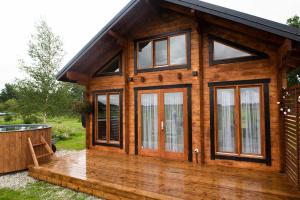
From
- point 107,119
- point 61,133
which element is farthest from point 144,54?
point 61,133

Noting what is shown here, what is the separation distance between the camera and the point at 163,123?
614 cm

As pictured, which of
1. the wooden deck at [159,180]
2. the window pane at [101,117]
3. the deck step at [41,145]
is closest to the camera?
the wooden deck at [159,180]

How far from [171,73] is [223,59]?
1543mm

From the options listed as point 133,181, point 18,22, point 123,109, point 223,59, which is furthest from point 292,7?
point 18,22

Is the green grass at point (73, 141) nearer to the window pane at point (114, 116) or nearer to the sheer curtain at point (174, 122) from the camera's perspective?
the window pane at point (114, 116)

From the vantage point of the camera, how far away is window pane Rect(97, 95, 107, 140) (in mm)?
7422

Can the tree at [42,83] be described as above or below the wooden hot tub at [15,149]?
above

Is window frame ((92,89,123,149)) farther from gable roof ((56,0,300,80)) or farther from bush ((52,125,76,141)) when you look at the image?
bush ((52,125,76,141))

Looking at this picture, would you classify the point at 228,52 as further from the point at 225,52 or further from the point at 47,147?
the point at 47,147

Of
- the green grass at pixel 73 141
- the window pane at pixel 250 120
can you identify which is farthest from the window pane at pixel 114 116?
the window pane at pixel 250 120

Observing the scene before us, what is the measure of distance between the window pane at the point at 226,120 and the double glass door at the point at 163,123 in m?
0.97

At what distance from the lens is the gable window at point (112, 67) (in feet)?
23.3

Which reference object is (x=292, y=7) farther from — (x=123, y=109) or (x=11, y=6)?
(x=11, y=6)

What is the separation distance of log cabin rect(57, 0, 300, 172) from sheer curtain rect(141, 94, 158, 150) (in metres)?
0.03
